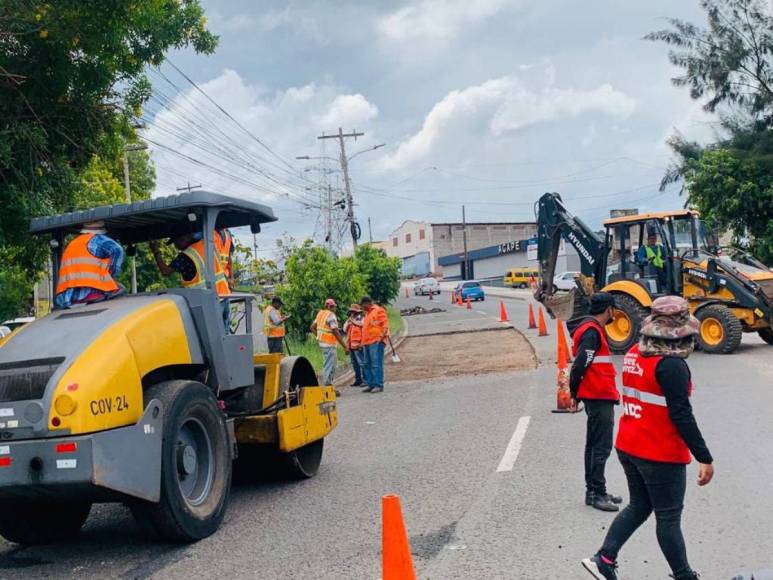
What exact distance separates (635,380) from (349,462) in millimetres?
4884

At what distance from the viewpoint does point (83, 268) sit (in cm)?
664

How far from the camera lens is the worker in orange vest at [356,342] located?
15758mm

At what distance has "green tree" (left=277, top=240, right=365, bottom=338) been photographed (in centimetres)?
2247

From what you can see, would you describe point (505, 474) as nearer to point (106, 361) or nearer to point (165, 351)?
point (165, 351)

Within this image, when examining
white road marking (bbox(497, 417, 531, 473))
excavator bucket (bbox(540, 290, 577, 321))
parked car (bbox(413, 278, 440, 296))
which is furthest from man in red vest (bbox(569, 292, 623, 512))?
parked car (bbox(413, 278, 440, 296))

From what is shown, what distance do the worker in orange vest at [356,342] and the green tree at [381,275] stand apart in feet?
70.0

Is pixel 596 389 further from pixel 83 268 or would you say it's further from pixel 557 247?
pixel 557 247

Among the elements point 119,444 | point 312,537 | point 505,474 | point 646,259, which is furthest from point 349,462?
point 646,259

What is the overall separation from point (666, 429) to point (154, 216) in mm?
4579

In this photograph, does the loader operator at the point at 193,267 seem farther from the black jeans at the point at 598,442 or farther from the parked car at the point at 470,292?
the parked car at the point at 470,292

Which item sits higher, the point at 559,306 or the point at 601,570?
the point at 559,306

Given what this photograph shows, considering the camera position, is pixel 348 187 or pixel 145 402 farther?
pixel 348 187

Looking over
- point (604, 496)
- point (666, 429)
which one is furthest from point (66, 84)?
point (666, 429)

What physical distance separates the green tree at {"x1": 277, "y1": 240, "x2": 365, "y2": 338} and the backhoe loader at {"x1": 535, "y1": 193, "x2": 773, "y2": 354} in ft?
21.5
